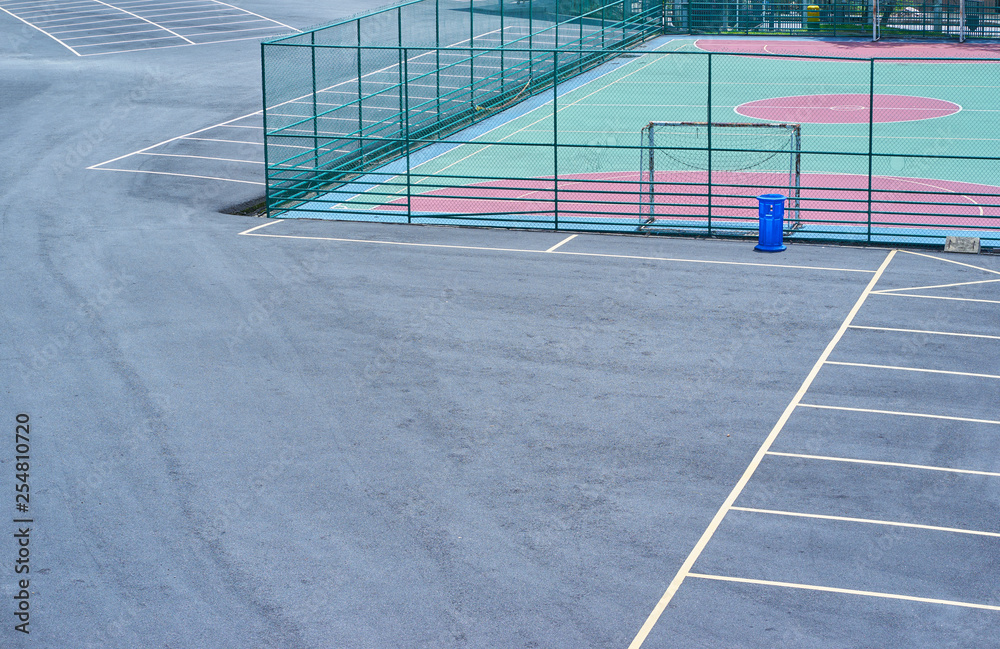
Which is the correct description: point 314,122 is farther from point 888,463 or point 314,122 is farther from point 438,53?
point 888,463

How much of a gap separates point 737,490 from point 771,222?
9.20 meters

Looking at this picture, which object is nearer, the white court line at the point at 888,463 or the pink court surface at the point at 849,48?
the white court line at the point at 888,463

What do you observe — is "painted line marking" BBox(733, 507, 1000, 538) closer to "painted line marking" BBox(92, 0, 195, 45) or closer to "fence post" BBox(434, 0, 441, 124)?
"fence post" BBox(434, 0, 441, 124)

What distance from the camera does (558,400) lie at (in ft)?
42.9

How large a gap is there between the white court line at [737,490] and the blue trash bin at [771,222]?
2.81 meters

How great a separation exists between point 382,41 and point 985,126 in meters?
15.3

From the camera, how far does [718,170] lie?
82.4 ft

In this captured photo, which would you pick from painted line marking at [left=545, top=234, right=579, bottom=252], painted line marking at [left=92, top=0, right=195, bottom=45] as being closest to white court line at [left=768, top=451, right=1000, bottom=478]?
painted line marking at [left=545, top=234, right=579, bottom=252]

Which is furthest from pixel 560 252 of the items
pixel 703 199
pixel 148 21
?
pixel 148 21

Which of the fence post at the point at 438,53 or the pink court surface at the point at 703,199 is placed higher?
the fence post at the point at 438,53

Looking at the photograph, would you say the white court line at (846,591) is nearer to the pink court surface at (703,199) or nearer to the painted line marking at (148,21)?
the pink court surface at (703,199)

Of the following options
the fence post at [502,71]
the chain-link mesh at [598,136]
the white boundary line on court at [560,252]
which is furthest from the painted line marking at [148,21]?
the white boundary line on court at [560,252]

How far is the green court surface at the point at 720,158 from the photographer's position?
21047 mm

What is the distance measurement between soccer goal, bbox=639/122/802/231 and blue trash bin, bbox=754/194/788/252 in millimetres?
821
